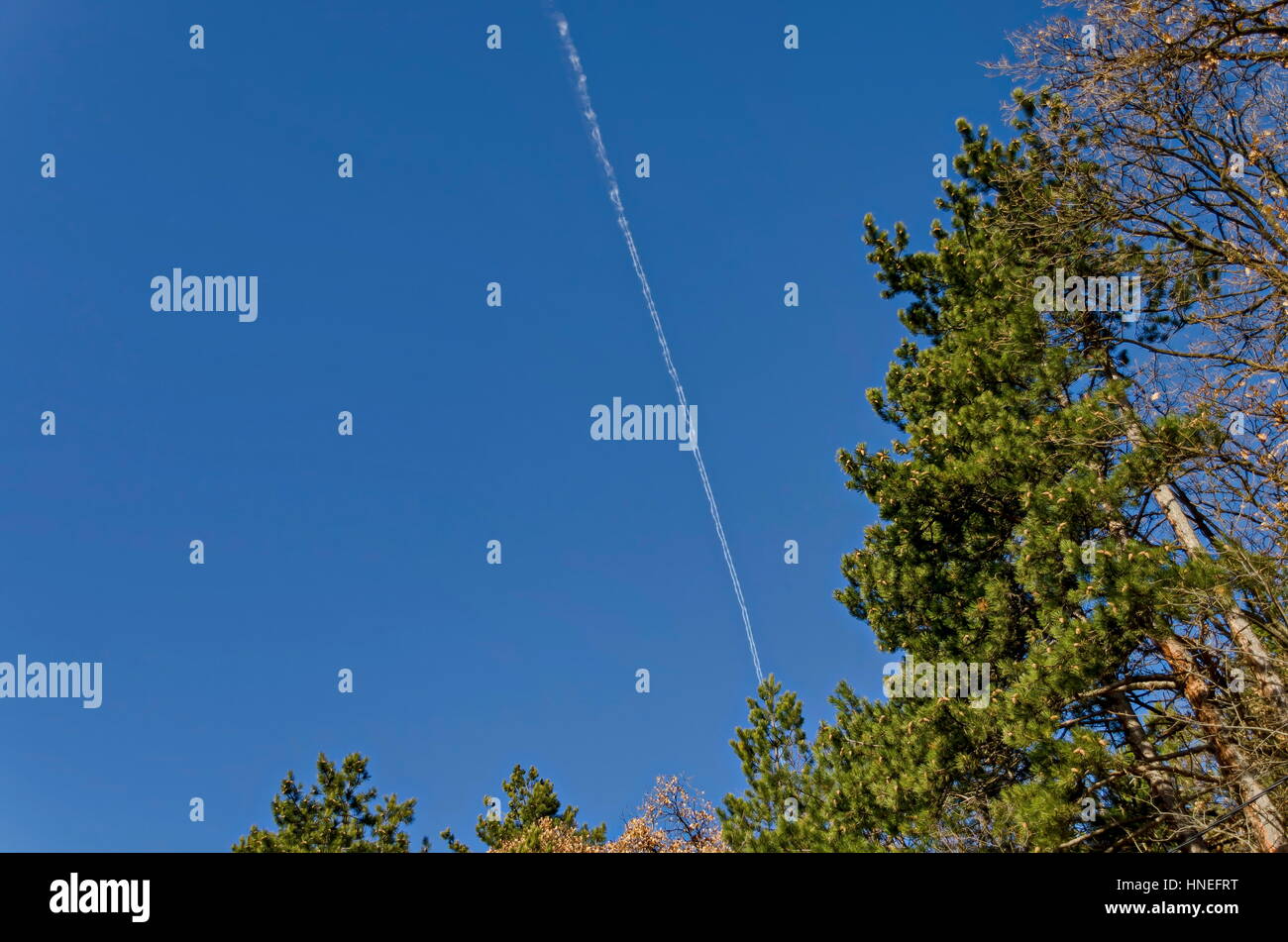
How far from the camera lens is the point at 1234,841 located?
934cm

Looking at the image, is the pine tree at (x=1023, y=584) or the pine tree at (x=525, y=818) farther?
the pine tree at (x=525, y=818)

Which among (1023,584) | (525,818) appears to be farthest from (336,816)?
(1023,584)

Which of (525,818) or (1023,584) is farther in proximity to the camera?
(525,818)

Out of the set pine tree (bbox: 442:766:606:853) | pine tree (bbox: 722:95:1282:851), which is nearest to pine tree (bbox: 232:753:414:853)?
pine tree (bbox: 442:766:606:853)

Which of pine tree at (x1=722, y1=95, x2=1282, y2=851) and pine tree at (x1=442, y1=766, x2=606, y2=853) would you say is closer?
pine tree at (x1=722, y1=95, x2=1282, y2=851)

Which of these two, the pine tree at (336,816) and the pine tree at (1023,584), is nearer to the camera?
the pine tree at (1023,584)

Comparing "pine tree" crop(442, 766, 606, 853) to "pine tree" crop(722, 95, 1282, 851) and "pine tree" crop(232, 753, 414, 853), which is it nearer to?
"pine tree" crop(232, 753, 414, 853)

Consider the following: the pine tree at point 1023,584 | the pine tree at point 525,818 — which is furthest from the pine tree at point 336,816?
the pine tree at point 1023,584

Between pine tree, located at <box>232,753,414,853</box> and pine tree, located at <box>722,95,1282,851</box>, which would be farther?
pine tree, located at <box>232,753,414,853</box>

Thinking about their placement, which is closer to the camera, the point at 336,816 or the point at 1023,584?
the point at 1023,584

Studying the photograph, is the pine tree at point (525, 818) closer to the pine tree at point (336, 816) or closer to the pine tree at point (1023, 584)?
the pine tree at point (336, 816)

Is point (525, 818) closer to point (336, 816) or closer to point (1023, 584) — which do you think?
point (336, 816)
